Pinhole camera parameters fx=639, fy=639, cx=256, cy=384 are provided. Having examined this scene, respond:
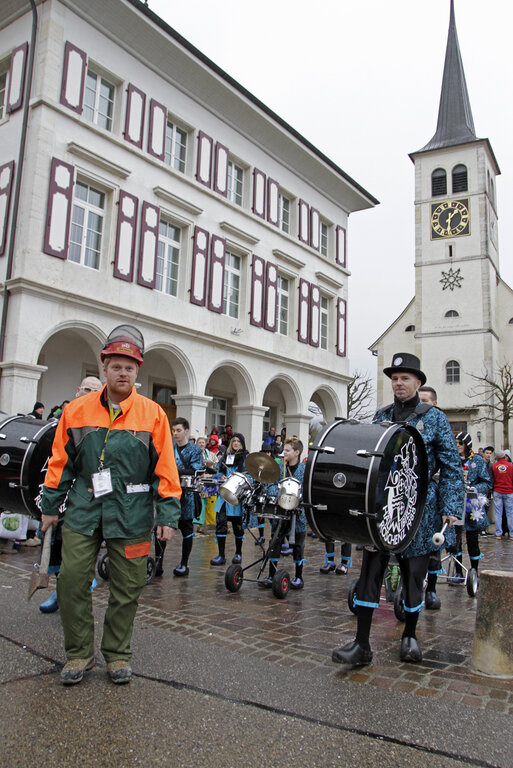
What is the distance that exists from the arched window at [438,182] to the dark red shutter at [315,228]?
25.2m

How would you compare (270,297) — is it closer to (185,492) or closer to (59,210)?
(59,210)

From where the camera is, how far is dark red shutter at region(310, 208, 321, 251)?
24.8 m

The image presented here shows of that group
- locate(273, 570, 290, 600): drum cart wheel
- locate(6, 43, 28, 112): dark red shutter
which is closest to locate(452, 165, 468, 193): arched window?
locate(6, 43, 28, 112): dark red shutter

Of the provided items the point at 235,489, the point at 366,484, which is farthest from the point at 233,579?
the point at 366,484

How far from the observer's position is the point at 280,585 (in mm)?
6398

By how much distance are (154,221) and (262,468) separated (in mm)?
12304

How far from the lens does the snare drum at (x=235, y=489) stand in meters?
7.04

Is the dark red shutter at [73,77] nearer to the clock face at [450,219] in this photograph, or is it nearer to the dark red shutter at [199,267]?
the dark red shutter at [199,267]

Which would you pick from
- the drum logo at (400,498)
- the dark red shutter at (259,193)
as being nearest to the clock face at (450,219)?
the dark red shutter at (259,193)

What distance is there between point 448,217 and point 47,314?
3791cm

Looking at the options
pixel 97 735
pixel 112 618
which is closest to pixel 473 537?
pixel 112 618

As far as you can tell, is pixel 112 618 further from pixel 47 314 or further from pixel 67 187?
pixel 67 187

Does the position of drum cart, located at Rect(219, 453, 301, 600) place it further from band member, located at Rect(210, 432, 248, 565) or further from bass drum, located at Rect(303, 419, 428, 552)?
bass drum, located at Rect(303, 419, 428, 552)

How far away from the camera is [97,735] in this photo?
285 centimetres
